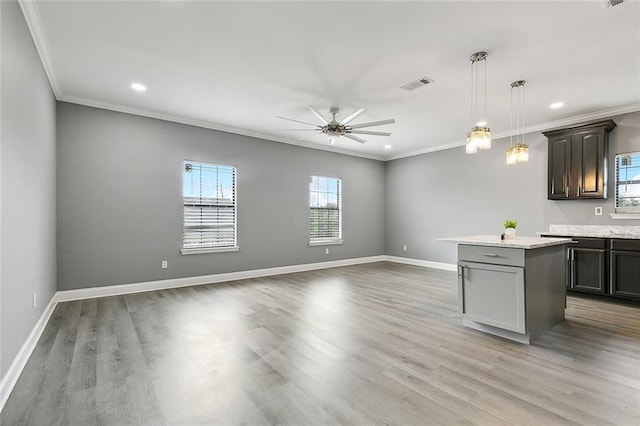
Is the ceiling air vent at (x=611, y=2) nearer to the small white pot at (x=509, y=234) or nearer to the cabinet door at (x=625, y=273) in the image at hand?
the small white pot at (x=509, y=234)

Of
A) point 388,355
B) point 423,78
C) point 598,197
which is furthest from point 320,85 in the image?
point 598,197

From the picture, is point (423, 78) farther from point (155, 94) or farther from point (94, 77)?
point (94, 77)

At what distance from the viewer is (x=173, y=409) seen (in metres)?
1.83

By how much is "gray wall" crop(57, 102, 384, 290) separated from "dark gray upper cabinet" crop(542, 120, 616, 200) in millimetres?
4409

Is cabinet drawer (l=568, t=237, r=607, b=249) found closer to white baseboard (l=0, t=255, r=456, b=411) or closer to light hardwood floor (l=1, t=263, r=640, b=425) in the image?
light hardwood floor (l=1, t=263, r=640, b=425)

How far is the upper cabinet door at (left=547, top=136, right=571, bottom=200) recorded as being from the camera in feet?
15.9

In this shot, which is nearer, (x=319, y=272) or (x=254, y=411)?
(x=254, y=411)

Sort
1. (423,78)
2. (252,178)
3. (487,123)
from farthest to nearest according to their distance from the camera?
(252,178) < (487,123) < (423,78)

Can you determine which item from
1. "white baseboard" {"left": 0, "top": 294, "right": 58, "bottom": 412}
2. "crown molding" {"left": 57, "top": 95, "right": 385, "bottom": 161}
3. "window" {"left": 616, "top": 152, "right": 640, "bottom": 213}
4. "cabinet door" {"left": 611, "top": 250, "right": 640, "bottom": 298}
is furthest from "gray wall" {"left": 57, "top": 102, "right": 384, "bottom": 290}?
"window" {"left": 616, "top": 152, "right": 640, "bottom": 213}

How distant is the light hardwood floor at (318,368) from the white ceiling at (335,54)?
279 centimetres

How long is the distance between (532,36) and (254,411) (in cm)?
374

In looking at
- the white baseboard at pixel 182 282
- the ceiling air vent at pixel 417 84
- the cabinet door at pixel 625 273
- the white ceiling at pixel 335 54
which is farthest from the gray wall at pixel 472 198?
the ceiling air vent at pixel 417 84

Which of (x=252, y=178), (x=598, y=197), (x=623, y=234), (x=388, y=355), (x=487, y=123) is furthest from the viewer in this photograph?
(x=252, y=178)

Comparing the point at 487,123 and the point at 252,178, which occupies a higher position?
the point at 487,123
